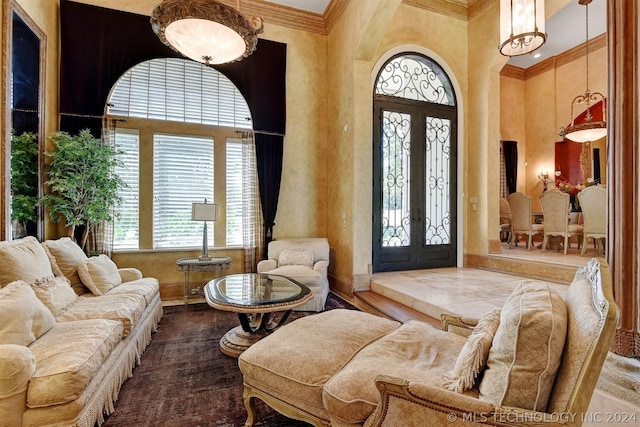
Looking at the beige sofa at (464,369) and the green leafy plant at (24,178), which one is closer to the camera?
the beige sofa at (464,369)

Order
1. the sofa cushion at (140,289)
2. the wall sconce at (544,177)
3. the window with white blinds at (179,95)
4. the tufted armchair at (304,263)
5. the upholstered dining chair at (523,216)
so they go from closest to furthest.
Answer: the sofa cushion at (140,289) < the tufted armchair at (304,263) < the window with white blinds at (179,95) < the upholstered dining chair at (523,216) < the wall sconce at (544,177)

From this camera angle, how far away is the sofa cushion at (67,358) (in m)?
1.56

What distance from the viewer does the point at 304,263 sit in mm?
→ 4391

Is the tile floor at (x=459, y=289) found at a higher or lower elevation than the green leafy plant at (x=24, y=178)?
lower

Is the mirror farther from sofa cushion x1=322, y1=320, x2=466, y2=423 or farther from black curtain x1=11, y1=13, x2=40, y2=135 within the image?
sofa cushion x1=322, y1=320, x2=466, y2=423

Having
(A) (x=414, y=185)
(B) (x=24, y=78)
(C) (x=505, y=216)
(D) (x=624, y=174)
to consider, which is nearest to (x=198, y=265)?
(B) (x=24, y=78)

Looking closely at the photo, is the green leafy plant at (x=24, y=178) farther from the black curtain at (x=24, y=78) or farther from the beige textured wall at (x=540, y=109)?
the beige textured wall at (x=540, y=109)

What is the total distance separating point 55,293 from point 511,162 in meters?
9.07

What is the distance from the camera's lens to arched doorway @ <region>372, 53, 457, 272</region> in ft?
16.2

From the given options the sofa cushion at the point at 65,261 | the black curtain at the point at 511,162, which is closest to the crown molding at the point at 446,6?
the black curtain at the point at 511,162

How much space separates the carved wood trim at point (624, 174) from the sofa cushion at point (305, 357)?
50.6 inches

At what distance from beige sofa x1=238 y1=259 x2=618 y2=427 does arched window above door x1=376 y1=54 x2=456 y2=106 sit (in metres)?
4.21

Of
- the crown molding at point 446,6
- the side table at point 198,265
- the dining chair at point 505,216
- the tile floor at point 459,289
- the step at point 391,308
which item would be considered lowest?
the step at point 391,308

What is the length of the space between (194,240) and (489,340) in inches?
171
